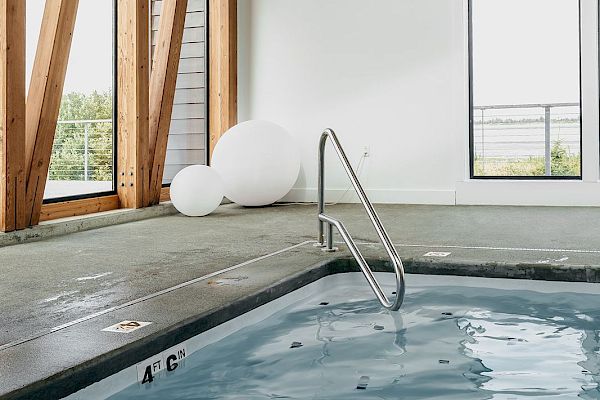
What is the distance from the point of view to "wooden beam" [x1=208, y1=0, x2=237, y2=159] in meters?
7.30

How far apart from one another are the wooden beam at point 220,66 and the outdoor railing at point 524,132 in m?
2.54

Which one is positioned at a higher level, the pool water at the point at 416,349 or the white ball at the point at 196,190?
the white ball at the point at 196,190

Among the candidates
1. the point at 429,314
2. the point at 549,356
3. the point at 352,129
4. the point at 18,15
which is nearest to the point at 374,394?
the point at 549,356

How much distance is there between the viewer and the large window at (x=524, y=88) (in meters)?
7.25

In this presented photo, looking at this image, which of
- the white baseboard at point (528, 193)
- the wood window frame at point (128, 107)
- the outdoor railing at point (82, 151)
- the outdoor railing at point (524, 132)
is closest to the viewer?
the wood window frame at point (128, 107)

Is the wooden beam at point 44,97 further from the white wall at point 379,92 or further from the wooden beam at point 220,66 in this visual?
the white wall at point 379,92

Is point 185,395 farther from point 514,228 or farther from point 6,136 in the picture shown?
point 514,228

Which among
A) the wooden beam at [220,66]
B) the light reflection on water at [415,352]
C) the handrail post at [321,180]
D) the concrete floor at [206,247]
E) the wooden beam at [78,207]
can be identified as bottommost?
the light reflection on water at [415,352]

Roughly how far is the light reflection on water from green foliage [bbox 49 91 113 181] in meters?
2.63

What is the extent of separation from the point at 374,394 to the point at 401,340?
64 centimetres

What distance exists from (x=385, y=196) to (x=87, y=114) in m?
2.86

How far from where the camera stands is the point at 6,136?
4.48 meters

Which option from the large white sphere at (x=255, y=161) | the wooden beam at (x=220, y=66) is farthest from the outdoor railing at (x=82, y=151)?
the wooden beam at (x=220, y=66)

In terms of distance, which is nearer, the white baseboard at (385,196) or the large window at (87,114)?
the large window at (87,114)
